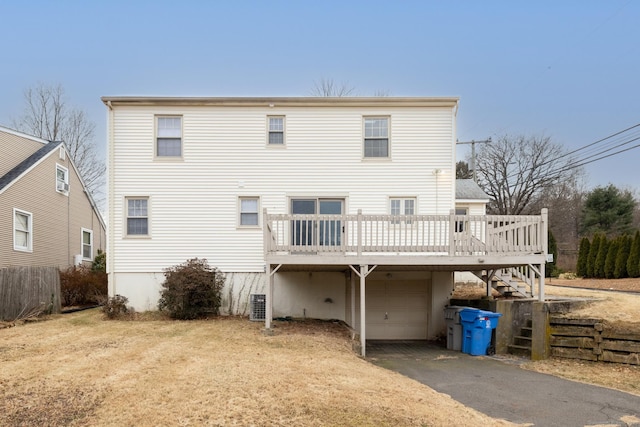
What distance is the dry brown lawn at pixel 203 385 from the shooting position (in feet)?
16.6

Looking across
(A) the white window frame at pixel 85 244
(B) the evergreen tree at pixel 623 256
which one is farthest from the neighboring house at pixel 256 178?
(B) the evergreen tree at pixel 623 256

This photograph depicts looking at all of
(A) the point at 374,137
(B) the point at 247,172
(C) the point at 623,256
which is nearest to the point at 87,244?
(B) the point at 247,172

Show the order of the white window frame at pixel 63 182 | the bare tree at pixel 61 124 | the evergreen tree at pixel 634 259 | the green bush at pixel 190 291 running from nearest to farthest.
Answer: the green bush at pixel 190 291 < the white window frame at pixel 63 182 < the evergreen tree at pixel 634 259 < the bare tree at pixel 61 124

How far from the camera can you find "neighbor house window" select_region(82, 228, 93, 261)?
68.3 feet

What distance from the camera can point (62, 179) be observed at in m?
18.9

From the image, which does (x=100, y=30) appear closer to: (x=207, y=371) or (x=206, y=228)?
(x=206, y=228)

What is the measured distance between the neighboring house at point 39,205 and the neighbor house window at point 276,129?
30.8 ft

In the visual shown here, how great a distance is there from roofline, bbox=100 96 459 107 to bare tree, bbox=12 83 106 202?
19.0 metres

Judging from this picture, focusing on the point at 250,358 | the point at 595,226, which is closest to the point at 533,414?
the point at 250,358

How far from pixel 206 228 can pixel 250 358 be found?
6439 mm

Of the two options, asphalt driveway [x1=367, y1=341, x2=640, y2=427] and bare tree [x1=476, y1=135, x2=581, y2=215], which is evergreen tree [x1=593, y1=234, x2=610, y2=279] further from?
bare tree [x1=476, y1=135, x2=581, y2=215]

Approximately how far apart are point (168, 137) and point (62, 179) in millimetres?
8225

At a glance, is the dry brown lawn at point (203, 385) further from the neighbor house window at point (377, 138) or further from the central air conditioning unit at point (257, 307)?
the neighbor house window at point (377, 138)

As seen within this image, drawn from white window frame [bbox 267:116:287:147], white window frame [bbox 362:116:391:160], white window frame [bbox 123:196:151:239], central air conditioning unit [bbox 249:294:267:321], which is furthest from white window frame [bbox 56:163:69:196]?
white window frame [bbox 362:116:391:160]
